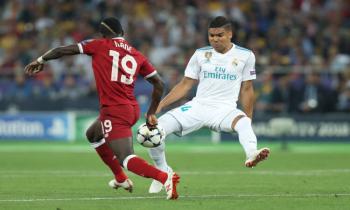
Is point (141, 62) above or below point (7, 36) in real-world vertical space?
above

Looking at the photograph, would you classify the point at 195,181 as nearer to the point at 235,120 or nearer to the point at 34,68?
the point at 235,120

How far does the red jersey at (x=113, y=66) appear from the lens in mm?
10805

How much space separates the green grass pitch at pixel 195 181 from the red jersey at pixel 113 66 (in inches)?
47.5

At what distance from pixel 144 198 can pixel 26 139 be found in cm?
1421

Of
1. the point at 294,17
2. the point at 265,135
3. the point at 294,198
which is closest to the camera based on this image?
the point at 294,198

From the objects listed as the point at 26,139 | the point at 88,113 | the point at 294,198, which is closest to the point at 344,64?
the point at 88,113

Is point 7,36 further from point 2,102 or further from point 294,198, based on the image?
point 294,198

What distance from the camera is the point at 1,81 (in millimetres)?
25016

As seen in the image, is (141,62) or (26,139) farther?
(26,139)

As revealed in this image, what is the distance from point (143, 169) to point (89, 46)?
5.06ft

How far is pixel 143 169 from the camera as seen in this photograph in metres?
10.5

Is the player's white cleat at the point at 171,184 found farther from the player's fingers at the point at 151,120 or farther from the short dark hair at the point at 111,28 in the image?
the short dark hair at the point at 111,28

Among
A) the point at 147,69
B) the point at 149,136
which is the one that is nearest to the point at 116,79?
the point at 147,69

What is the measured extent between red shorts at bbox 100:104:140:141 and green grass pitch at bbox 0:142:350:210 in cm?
75
